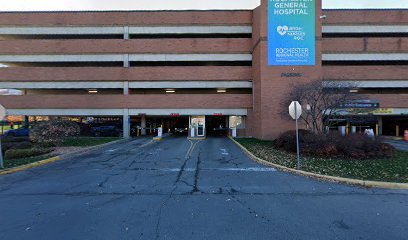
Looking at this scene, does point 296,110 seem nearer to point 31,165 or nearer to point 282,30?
point 31,165

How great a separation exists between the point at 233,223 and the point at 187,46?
22389 mm

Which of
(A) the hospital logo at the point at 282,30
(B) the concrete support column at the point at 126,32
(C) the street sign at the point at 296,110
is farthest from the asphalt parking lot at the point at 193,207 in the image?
(B) the concrete support column at the point at 126,32

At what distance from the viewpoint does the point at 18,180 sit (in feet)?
23.5

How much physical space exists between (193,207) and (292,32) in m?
19.5

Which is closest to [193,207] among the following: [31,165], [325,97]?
[31,165]

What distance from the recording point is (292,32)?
62.2 feet

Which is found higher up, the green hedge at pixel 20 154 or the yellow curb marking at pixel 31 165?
the green hedge at pixel 20 154

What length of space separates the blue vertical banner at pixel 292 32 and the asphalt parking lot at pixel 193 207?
1489 cm

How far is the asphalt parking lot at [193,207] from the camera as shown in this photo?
3.70 m

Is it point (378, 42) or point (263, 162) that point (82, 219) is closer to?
point (263, 162)

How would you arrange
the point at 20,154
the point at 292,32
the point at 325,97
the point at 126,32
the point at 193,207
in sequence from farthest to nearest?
the point at 126,32
the point at 292,32
the point at 325,97
the point at 20,154
the point at 193,207

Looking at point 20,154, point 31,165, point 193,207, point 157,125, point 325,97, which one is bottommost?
point 193,207

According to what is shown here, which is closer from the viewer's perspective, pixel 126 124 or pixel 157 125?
pixel 126 124

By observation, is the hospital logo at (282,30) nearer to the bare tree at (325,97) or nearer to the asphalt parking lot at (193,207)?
the bare tree at (325,97)
